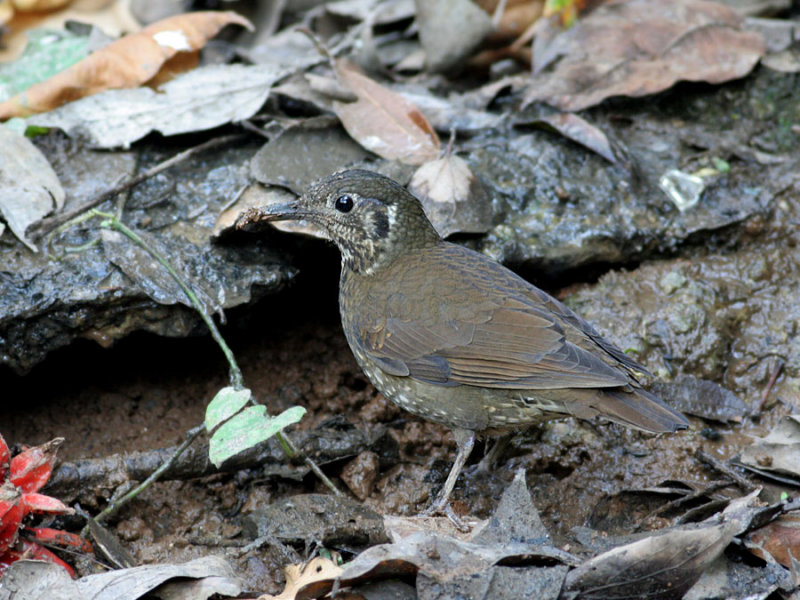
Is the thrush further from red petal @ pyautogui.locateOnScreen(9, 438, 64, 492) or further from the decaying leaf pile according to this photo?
red petal @ pyautogui.locateOnScreen(9, 438, 64, 492)

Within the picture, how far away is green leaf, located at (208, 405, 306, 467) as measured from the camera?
337 cm

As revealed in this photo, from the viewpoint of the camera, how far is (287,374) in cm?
551

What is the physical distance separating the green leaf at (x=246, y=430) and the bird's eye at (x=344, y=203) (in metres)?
1.37

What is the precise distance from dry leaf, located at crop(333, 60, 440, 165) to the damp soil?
28.7 inches

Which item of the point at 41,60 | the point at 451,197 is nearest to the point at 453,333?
the point at 451,197

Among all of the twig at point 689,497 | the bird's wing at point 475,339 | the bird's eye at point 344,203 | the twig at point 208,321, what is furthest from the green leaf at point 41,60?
the twig at point 689,497

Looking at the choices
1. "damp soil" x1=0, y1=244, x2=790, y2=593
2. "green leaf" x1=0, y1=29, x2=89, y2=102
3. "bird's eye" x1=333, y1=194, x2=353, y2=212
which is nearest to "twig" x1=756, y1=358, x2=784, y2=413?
"damp soil" x1=0, y1=244, x2=790, y2=593

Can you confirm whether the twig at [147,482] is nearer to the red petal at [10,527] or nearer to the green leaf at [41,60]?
the red petal at [10,527]

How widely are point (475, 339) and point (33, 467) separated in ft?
6.66

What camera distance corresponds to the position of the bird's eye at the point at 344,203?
14.9 feet

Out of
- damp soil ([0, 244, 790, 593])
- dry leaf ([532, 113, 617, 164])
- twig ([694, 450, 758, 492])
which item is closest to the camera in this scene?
twig ([694, 450, 758, 492])

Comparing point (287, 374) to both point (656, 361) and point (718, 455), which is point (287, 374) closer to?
point (656, 361)

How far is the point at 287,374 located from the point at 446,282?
1.61 metres

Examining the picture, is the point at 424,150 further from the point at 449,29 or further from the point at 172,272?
the point at 172,272
